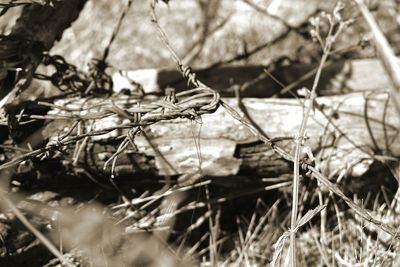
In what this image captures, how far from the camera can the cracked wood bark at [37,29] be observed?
1.66 m

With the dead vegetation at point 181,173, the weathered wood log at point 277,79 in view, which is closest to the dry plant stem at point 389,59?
the dead vegetation at point 181,173

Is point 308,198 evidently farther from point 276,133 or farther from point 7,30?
point 7,30

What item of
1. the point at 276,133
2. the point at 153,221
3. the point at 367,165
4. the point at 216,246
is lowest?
the point at 216,246

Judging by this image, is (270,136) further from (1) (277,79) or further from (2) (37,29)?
(2) (37,29)

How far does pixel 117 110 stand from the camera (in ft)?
3.85

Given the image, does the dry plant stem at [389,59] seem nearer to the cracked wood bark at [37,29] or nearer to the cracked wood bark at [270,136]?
the cracked wood bark at [270,136]

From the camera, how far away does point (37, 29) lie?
172 centimetres

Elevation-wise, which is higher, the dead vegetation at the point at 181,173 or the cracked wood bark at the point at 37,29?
the cracked wood bark at the point at 37,29

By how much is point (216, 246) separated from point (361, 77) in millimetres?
1069

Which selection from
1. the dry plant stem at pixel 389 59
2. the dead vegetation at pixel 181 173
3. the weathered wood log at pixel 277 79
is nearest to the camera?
the dry plant stem at pixel 389 59

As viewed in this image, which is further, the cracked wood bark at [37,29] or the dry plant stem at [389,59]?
the cracked wood bark at [37,29]

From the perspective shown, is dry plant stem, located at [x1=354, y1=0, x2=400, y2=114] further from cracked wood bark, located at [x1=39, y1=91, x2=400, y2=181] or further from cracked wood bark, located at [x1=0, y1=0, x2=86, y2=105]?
cracked wood bark, located at [x1=0, y1=0, x2=86, y2=105]

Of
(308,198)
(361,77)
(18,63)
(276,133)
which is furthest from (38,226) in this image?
(361,77)

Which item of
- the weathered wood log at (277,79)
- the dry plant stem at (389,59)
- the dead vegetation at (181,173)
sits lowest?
the dead vegetation at (181,173)
